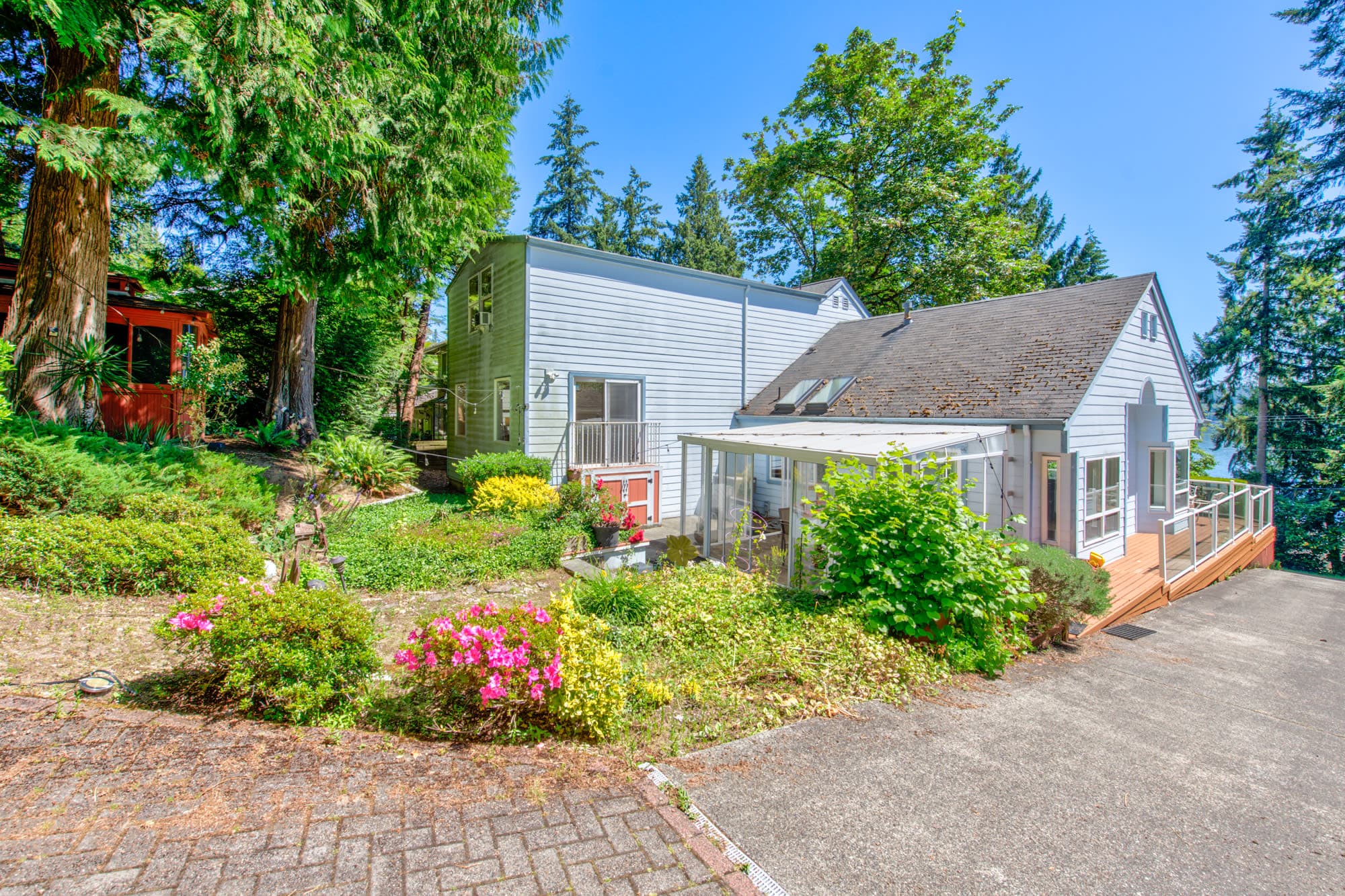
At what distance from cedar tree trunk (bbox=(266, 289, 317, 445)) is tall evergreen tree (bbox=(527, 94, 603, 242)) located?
814 inches

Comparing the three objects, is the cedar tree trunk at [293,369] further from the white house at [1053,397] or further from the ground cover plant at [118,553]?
the white house at [1053,397]

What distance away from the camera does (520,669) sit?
344 centimetres

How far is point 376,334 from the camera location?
1686 cm

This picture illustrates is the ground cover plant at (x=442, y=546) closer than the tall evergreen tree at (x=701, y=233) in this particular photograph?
Yes

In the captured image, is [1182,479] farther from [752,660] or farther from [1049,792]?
[752,660]

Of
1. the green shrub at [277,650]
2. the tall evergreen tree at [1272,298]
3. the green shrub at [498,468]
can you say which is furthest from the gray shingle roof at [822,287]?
the tall evergreen tree at [1272,298]

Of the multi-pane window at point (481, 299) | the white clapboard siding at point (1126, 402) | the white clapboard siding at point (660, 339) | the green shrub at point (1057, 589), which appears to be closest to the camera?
the green shrub at point (1057, 589)

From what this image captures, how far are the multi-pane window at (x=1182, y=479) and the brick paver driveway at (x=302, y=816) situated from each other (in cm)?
1484

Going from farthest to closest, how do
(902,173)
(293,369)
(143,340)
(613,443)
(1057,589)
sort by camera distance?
(902,173), (293,369), (613,443), (143,340), (1057,589)

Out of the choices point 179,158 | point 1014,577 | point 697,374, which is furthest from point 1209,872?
point 697,374

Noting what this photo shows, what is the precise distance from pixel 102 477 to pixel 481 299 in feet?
28.4

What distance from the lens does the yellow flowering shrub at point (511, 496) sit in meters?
9.62

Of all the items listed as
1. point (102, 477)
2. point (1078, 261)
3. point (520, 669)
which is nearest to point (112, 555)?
point (102, 477)

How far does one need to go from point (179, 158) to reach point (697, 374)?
32.0 feet
